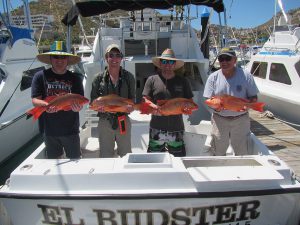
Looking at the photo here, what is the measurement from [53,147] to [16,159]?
14.4 feet

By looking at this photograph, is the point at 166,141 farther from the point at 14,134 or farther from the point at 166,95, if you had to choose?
the point at 14,134

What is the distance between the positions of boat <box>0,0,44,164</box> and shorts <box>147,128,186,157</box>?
4206 millimetres

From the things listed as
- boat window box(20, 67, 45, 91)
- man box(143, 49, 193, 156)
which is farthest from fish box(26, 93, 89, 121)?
boat window box(20, 67, 45, 91)

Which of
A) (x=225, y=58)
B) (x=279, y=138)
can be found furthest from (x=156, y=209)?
(x=279, y=138)

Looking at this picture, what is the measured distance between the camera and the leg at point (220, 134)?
3783 millimetres

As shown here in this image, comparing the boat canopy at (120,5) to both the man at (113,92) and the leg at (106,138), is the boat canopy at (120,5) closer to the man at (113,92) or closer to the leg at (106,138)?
the man at (113,92)

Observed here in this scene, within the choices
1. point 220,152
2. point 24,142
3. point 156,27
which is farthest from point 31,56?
point 220,152

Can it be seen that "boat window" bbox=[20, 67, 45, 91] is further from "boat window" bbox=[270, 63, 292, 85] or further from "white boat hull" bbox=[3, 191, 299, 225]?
"boat window" bbox=[270, 63, 292, 85]

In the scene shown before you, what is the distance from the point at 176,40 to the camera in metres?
6.83

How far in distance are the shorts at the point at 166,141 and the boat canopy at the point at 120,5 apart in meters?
1.89

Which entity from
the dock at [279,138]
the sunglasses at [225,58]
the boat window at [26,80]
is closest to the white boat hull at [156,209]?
the sunglasses at [225,58]

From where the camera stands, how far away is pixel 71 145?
3.50 metres

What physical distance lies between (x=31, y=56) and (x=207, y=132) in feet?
21.0

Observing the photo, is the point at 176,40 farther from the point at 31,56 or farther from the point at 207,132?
the point at 31,56
